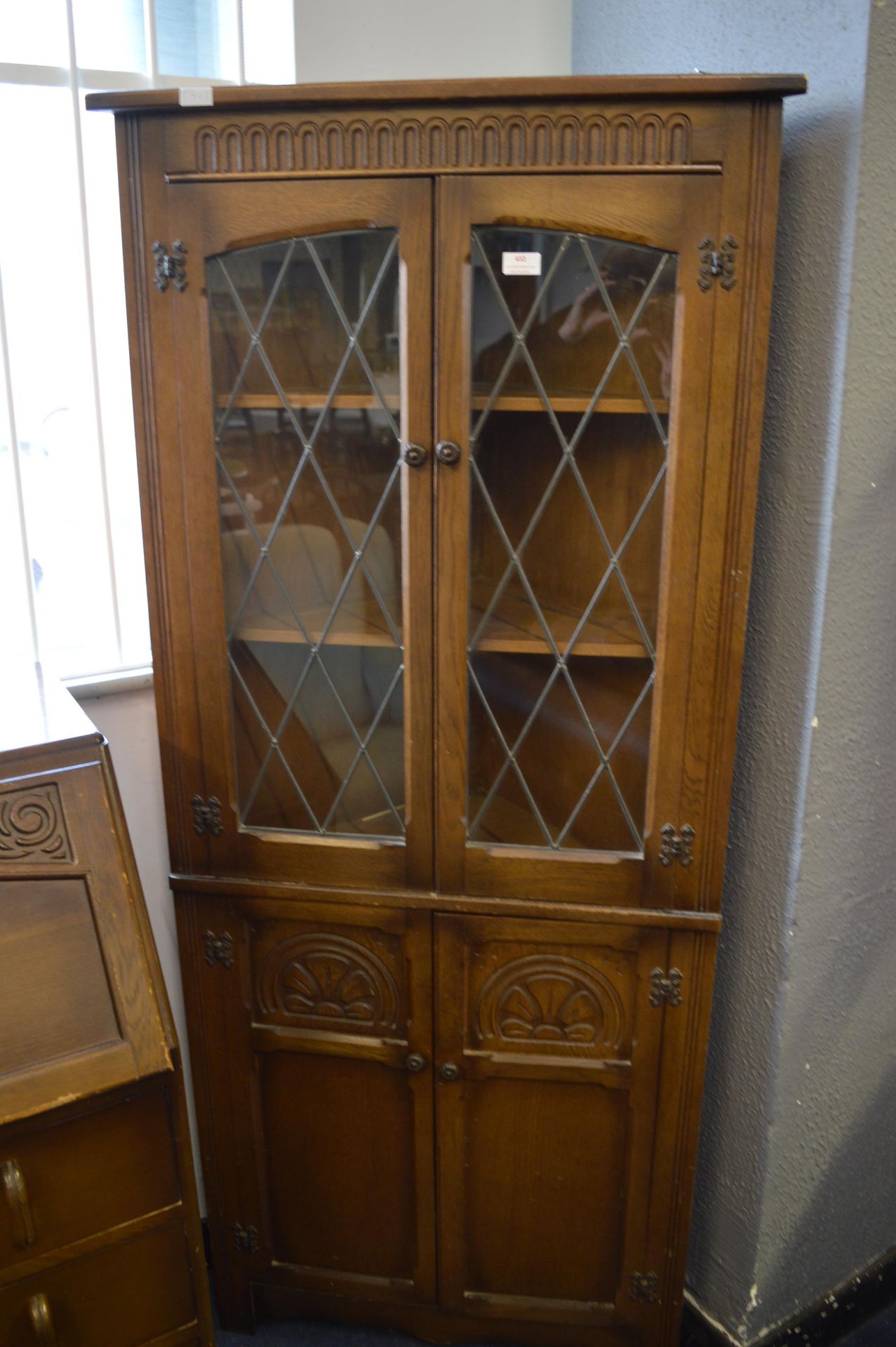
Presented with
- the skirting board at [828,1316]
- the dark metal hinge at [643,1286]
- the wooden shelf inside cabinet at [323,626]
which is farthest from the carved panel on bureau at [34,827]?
the skirting board at [828,1316]

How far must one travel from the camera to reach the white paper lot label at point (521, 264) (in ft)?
4.25

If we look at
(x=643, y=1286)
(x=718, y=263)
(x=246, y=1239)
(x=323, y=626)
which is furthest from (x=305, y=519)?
(x=643, y=1286)

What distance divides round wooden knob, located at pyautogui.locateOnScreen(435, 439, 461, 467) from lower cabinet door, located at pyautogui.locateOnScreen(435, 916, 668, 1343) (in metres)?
0.65

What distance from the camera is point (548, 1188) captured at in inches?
63.6

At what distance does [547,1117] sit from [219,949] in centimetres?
56

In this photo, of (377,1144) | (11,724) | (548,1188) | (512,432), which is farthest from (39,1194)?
(512,432)

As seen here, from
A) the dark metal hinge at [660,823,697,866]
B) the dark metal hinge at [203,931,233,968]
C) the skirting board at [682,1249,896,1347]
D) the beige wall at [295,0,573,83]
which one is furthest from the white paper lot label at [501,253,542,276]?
the skirting board at [682,1249,896,1347]

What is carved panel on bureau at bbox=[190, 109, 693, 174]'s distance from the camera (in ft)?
4.01

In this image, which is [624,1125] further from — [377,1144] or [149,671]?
[149,671]

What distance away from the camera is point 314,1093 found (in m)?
1.64

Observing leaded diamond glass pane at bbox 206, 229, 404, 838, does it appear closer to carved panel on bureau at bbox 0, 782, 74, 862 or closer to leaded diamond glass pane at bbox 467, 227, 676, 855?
leaded diamond glass pane at bbox 467, 227, 676, 855

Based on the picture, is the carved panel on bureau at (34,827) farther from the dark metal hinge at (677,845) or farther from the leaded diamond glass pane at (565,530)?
the dark metal hinge at (677,845)

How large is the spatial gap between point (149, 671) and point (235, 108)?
2.86 feet

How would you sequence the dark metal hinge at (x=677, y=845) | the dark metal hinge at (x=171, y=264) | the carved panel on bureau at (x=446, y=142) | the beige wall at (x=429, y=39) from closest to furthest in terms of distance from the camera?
1. the carved panel on bureau at (x=446, y=142)
2. the dark metal hinge at (x=171, y=264)
3. the dark metal hinge at (x=677, y=845)
4. the beige wall at (x=429, y=39)
